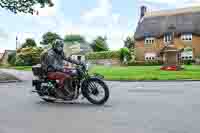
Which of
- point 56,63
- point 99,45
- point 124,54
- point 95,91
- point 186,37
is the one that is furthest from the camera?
point 99,45

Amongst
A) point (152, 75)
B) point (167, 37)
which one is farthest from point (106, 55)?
point (152, 75)

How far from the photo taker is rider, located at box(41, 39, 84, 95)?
1060cm

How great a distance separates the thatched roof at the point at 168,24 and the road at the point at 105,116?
56647mm

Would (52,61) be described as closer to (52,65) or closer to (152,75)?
(52,65)

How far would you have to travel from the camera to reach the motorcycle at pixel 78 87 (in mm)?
10266

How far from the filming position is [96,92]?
10.3 metres

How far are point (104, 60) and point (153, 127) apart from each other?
6234cm

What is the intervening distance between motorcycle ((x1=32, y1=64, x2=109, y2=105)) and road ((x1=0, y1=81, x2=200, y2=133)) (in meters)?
0.23

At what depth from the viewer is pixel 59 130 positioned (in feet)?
22.0

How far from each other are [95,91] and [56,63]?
4.56 feet

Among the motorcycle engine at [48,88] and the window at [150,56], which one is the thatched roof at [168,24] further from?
the motorcycle engine at [48,88]

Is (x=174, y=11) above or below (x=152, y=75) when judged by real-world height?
above

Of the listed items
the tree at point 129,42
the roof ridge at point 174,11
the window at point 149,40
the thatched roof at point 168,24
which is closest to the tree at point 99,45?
the tree at point 129,42

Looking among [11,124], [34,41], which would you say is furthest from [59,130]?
[34,41]
